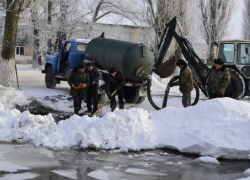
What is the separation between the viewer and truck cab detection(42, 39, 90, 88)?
18000 mm

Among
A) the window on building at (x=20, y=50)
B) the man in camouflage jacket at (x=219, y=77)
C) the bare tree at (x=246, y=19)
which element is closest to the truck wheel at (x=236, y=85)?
the man in camouflage jacket at (x=219, y=77)

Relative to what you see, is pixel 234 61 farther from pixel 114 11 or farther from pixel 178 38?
pixel 114 11

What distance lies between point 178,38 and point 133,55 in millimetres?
1844

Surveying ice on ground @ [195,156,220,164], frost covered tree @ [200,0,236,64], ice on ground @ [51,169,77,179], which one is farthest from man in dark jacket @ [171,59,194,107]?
frost covered tree @ [200,0,236,64]

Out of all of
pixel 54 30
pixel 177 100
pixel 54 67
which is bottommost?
pixel 177 100

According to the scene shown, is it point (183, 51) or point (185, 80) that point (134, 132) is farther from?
point (183, 51)

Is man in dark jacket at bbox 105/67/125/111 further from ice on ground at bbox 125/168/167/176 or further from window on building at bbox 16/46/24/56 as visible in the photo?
window on building at bbox 16/46/24/56

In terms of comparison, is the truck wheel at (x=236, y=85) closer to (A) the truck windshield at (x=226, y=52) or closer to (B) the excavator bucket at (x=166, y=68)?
(A) the truck windshield at (x=226, y=52)

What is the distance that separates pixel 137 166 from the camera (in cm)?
744

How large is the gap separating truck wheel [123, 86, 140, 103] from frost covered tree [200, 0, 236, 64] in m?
17.9

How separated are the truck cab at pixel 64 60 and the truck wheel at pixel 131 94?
233 cm

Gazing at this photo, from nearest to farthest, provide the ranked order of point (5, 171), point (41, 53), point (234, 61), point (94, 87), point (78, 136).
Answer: point (5, 171) → point (78, 136) → point (94, 87) → point (234, 61) → point (41, 53)

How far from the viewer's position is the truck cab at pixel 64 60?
18.0 meters

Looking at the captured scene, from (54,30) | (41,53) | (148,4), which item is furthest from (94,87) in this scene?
(41,53)
